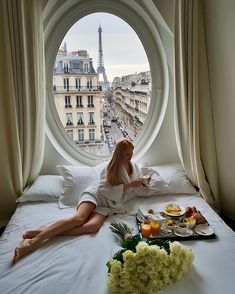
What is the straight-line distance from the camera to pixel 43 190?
1976mm

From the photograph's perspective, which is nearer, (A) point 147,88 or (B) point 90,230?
(B) point 90,230

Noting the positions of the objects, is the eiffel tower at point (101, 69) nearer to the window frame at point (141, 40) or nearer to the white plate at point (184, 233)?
the window frame at point (141, 40)

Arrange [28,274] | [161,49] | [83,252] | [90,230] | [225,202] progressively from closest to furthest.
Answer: [28,274] → [83,252] → [90,230] → [225,202] → [161,49]

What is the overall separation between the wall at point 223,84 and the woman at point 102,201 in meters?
0.68

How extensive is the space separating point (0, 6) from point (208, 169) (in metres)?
1.96

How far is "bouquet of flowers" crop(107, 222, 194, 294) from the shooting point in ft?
3.48

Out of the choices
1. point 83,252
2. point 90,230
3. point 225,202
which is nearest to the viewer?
point 83,252

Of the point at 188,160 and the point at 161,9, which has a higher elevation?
the point at 161,9

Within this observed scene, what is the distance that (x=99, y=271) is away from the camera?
47.5 inches

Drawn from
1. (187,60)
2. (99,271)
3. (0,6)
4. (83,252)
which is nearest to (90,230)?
(83,252)

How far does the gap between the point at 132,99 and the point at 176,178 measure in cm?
93

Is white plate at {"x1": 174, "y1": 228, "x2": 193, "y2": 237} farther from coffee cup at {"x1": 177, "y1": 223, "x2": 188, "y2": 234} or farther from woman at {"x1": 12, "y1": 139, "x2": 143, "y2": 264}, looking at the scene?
woman at {"x1": 12, "y1": 139, "x2": 143, "y2": 264}

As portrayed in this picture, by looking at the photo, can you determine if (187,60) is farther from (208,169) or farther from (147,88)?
(208,169)

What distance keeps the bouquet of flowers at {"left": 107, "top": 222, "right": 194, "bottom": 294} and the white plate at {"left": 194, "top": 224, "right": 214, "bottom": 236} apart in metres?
0.34
